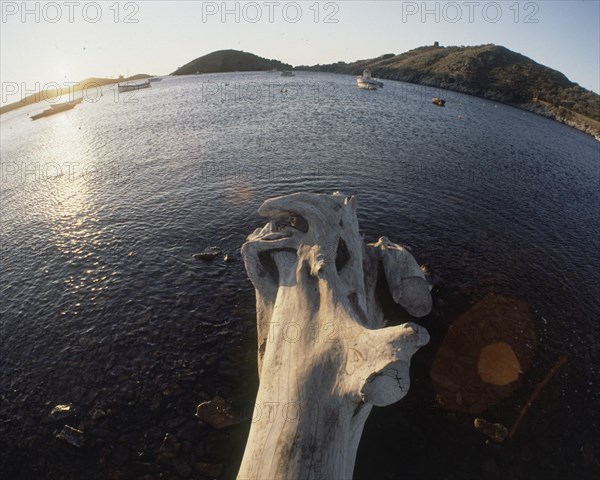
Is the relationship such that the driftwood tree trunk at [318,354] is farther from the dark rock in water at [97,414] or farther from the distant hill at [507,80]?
the distant hill at [507,80]

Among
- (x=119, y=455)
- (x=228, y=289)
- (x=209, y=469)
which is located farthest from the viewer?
(x=228, y=289)

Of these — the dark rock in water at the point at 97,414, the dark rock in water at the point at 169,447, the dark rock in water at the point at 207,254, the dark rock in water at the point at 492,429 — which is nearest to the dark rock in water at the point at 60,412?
the dark rock in water at the point at 97,414

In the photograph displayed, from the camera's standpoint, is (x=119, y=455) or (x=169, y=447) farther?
(x=169, y=447)

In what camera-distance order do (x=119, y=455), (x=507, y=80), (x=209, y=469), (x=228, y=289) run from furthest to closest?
1. (x=507, y=80)
2. (x=228, y=289)
3. (x=119, y=455)
4. (x=209, y=469)

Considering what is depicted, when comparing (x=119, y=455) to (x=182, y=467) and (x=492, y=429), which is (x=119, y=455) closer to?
(x=182, y=467)

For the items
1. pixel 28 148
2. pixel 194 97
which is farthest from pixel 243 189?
pixel 194 97

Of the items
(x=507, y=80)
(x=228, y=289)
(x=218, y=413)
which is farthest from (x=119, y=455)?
(x=507, y=80)
